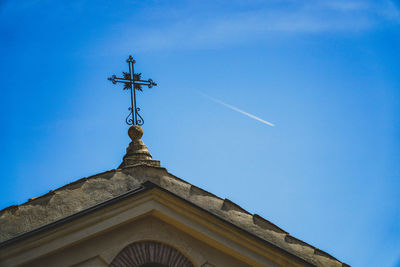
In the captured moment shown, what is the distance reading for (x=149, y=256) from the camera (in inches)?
281

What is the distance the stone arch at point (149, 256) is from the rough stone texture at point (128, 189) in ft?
2.89

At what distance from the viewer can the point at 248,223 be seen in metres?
7.76

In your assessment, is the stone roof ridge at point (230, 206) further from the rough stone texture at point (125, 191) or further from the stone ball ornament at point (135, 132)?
the stone ball ornament at point (135, 132)

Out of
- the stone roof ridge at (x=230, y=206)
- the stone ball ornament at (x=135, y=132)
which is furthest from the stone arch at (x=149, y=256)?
the stone ball ornament at (x=135, y=132)

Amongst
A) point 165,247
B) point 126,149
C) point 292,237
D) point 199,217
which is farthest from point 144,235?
point 126,149

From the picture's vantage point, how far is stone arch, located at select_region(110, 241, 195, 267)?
7027 mm

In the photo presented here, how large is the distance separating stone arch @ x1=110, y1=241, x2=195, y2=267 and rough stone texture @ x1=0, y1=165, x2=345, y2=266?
88 centimetres

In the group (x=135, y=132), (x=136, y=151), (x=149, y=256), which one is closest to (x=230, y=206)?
(x=149, y=256)

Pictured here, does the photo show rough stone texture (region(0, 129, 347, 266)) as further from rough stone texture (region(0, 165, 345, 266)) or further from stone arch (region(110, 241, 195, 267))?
stone arch (region(110, 241, 195, 267))

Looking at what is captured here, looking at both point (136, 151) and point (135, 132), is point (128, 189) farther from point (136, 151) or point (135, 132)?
point (135, 132)

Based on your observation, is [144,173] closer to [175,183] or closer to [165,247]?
[175,183]

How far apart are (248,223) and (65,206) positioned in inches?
103

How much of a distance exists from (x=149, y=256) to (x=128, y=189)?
1181 mm

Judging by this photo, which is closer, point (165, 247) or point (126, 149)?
point (165, 247)
